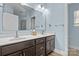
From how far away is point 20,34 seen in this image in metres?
2.39

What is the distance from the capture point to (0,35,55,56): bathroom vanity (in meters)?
1.67

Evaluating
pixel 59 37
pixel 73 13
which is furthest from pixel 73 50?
pixel 73 13

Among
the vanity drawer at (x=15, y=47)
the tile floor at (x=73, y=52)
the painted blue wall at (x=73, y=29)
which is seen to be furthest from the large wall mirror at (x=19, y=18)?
the tile floor at (x=73, y=52)

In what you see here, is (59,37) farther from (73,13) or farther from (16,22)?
(16,22)

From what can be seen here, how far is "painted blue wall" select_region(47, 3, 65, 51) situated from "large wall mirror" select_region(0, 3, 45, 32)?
0.62 feet

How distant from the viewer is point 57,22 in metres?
2.32

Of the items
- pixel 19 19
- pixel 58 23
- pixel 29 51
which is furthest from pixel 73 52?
pixel 19 19

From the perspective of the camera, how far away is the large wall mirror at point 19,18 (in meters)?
2.02

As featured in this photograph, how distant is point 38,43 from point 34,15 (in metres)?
0.60

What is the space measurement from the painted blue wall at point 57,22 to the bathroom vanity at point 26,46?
394 millimetres

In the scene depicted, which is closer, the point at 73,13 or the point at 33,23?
the point at 73,13

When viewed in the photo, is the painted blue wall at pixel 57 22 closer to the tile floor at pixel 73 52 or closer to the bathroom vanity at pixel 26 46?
the tile floor at pixel 73 52

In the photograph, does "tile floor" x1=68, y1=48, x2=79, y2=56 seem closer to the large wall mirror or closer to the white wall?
the white wall

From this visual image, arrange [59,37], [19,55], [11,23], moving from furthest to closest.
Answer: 1. [59,37]
2. [11,23]
3. [19,55]
